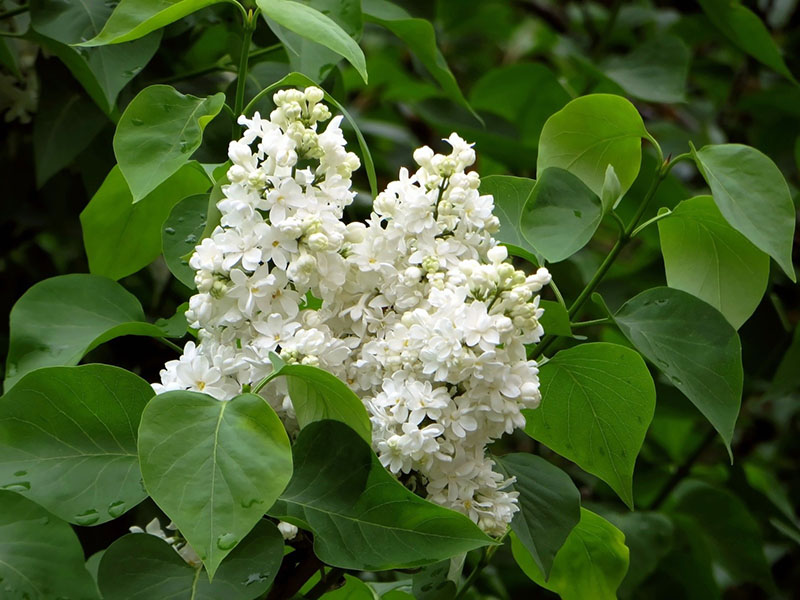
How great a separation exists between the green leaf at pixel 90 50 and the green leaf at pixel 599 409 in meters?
→ 0.38

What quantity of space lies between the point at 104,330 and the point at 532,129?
820 mm

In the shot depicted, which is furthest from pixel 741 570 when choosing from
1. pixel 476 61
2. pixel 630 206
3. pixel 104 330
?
pixel 476 61

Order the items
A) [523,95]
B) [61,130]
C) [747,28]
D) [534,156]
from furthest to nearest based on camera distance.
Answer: [523,95] → [534,156] → [747,28] → [61,130]

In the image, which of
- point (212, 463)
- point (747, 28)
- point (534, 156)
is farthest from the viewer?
point (534, 156)

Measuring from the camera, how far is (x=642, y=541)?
3.26 ft

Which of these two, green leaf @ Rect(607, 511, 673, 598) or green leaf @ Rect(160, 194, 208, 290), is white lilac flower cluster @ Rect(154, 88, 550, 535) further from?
green leaf @ Rect(607, 511, 673, 598)

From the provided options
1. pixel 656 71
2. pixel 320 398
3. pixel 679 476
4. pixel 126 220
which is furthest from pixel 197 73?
pixel 679 476

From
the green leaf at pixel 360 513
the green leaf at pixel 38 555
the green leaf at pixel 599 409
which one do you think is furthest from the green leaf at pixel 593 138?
the green leaf at pixel 38 555

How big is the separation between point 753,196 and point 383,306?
246mm

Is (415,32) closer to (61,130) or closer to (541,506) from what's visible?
(61,130)

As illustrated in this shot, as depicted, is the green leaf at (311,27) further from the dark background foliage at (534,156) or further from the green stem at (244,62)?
the dark background foliage at (534,156)

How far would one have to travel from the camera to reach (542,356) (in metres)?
0.61

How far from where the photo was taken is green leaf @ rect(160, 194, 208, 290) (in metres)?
0.56

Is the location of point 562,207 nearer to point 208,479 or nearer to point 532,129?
point 208,479
